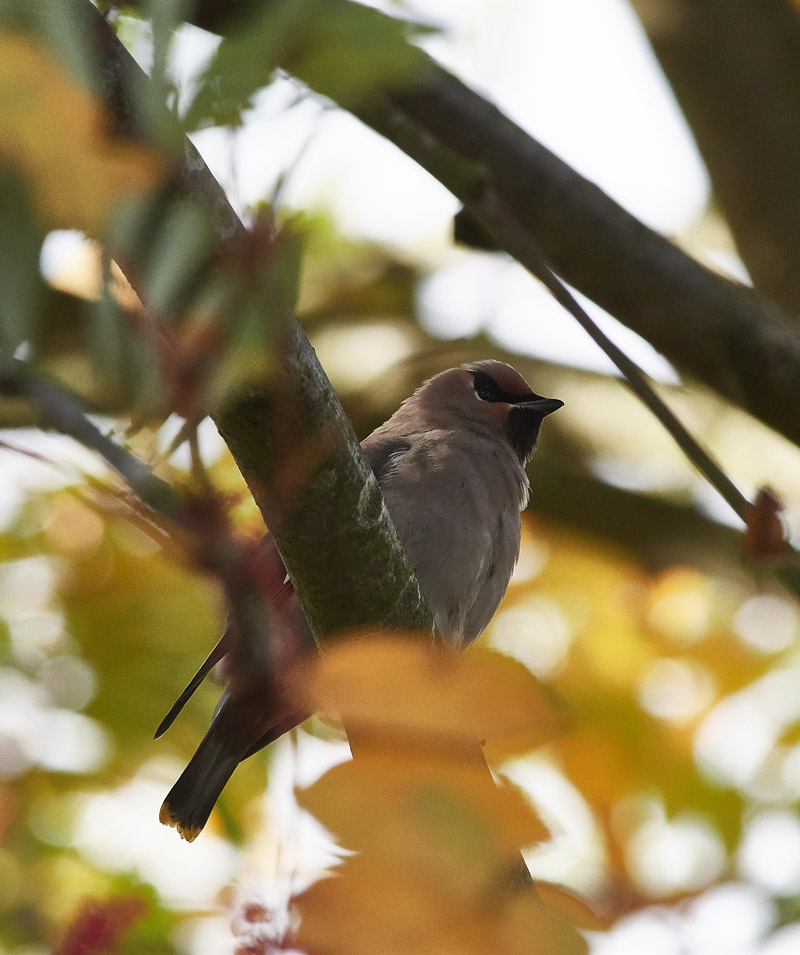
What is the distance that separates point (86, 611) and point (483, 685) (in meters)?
3.56

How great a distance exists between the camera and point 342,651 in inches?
71.4

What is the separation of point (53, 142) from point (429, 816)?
1.16m

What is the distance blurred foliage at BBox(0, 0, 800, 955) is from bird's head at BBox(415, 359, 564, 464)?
0.46 feet

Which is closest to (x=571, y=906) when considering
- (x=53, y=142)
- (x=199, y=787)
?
(x=53, y=142)

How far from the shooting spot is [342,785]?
197cm

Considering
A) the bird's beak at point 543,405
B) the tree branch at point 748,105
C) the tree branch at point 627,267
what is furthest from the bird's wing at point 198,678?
the tree branch at point 748,105

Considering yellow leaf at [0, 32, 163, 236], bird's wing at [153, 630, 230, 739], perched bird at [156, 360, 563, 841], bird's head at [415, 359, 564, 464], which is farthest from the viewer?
bird's head at [415, 359, 564, 464]

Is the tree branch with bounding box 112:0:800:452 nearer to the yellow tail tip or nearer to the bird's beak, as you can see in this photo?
the bird's beak

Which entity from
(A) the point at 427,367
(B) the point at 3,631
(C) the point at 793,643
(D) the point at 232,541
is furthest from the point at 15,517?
(D) the point at 232,541

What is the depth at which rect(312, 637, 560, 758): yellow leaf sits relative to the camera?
1723 mm

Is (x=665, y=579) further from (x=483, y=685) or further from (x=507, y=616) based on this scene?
(x=483, y=685)

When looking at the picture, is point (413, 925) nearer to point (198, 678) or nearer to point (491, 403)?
point (198, 678)

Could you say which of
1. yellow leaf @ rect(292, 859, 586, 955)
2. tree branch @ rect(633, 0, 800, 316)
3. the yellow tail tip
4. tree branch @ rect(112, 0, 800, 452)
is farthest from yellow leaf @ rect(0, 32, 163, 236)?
tree branch @ rect(633, 0, 800, 316)

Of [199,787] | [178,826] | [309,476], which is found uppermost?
[309,476]
